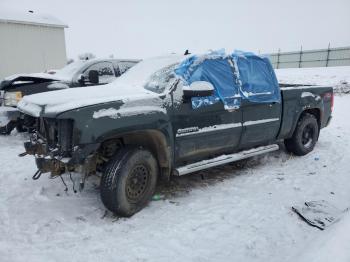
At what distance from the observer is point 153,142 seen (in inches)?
167

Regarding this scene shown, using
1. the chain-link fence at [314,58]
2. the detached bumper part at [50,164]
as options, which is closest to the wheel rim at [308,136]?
the detached bumper part at [50,164]

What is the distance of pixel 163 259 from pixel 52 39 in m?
17.1

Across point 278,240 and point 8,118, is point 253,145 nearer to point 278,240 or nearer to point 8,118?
point 278,240

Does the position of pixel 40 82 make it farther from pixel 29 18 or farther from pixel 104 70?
pixel 29 18

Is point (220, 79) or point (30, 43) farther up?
point (30, 43)

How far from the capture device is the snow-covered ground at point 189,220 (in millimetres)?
3232

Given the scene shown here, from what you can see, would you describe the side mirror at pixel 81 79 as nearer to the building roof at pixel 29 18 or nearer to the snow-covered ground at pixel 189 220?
the snow-covered ground at pixel 189 220

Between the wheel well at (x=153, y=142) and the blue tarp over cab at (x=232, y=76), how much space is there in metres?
0.64

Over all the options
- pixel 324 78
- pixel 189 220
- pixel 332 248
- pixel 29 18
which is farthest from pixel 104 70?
pixel 324 78

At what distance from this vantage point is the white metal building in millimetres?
16216

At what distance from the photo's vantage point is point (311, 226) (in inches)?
151

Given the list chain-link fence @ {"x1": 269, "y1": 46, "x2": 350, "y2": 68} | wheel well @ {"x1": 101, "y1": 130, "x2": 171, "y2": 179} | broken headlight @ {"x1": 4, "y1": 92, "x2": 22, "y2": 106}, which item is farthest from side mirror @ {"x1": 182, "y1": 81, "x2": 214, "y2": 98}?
chain-link fence @ {"x1": 269, "y1": 46, "x2": 350, "y2": 68}

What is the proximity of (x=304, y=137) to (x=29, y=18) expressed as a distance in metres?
15.2

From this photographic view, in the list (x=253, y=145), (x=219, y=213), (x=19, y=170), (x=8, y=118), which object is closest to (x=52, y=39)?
(x=8, y=118)
